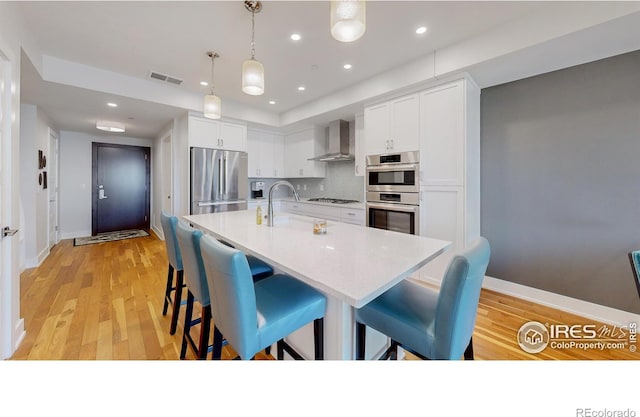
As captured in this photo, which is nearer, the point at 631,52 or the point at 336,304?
the point at 336,304

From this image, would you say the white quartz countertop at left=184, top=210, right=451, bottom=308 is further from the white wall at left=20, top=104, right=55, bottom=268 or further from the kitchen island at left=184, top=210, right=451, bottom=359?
the white wall at left=20, top=104, right=55, bottom=268

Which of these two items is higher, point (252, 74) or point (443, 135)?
point (252, 74)

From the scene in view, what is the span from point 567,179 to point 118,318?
4.31m

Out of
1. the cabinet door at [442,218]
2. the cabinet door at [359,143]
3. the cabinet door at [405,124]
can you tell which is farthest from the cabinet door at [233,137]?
the cabinet door at [442,218]

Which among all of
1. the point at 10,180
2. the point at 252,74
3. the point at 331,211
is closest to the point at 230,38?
the point at 252,74

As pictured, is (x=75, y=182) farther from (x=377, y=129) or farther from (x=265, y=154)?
(x=377, y=129)

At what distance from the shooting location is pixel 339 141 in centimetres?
416

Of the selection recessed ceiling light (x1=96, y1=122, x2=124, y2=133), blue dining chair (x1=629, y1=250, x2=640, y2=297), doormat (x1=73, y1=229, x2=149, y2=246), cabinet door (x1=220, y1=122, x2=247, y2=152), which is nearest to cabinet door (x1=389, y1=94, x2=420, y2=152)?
blue dining chair (x1=629, y1=250, x2=640, y2=297)

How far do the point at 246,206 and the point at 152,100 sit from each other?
203 centimetres

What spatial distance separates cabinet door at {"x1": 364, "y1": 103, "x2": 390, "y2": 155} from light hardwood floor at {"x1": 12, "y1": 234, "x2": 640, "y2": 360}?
2.08m

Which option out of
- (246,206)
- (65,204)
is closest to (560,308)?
(246,206)

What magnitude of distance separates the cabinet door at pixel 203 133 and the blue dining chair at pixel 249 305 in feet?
10.6
